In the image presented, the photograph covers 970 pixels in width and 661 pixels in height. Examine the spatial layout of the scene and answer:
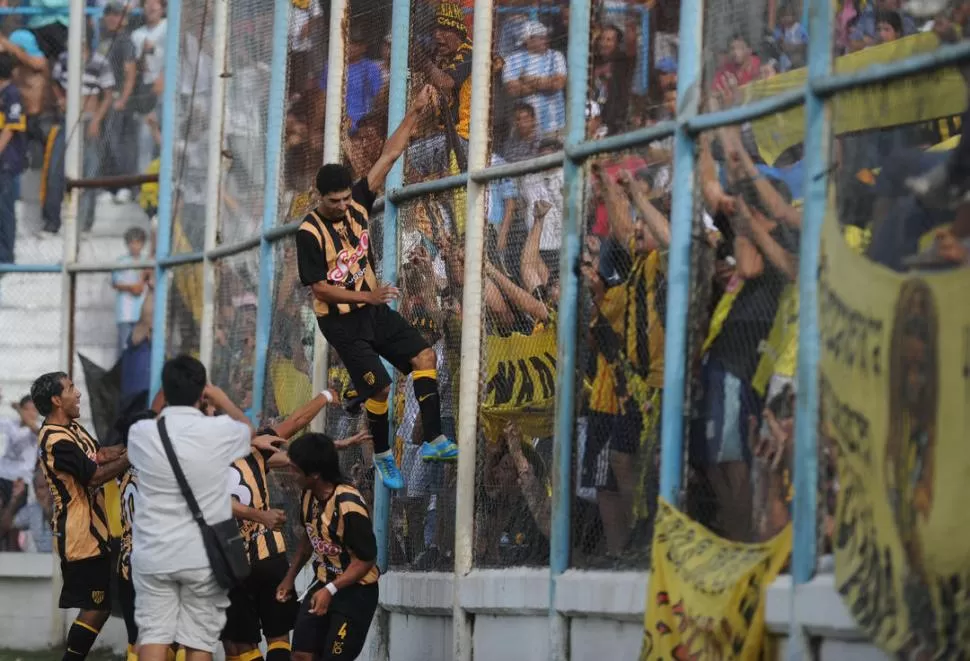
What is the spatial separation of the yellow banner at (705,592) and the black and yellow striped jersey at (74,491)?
4.78 metres

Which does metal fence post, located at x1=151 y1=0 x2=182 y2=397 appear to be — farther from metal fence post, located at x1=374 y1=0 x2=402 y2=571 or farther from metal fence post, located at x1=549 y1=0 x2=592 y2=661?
metal fence post, located at x1=549 y1=0 x2=592 y2=661

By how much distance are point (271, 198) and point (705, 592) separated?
285 inches

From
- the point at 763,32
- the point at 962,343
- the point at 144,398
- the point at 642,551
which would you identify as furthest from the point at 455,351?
the point at 144,398

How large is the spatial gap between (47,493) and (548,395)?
8.83 m

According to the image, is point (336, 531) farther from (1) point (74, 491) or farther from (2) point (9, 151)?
(2) point (9, 151)

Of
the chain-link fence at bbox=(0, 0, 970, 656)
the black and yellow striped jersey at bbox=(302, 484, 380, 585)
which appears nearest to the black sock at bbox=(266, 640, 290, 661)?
the chain-link fence at bbox=(0, 0, 970, 656)

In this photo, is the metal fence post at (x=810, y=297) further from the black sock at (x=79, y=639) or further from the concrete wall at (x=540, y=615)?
the black sock at (x=79, y=639)

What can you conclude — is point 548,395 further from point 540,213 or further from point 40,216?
point 40,216

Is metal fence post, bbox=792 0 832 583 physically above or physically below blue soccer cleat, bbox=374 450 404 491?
above

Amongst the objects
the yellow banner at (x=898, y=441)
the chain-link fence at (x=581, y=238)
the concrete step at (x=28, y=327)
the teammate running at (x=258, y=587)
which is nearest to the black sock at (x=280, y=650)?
the teammate running at (x=258, y=587)

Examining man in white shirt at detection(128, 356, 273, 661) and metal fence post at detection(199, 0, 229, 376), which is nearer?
man in white shirt at detection(128, 356, 273, 661)

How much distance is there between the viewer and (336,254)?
11016 millimetres

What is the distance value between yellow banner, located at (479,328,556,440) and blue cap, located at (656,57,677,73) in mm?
1639

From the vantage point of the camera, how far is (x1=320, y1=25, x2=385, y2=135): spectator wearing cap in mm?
12781
